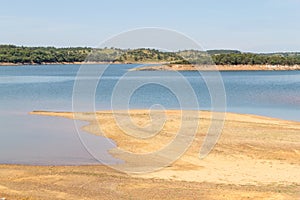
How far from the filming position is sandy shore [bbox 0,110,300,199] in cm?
1352

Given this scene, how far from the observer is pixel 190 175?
16.3m

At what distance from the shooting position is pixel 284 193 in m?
13.4

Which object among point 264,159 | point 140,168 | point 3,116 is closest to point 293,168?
point 264,159

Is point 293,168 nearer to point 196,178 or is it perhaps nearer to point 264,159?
point 264,159

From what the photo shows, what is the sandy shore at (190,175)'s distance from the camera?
44.3 feet

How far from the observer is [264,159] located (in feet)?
62.3

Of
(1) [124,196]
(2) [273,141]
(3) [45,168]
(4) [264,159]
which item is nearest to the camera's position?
(1) [124,196]

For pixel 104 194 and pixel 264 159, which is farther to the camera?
pixel 264 159

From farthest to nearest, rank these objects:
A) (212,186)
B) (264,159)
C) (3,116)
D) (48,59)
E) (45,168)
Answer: (48,59) → (3,116) → (264,159) → (45,168) → (212,186)

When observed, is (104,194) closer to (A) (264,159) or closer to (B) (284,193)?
(B) (284,193)

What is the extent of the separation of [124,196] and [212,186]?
286 cm

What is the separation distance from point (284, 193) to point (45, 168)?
8296 mm

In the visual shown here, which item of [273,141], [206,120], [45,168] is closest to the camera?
[45,168]

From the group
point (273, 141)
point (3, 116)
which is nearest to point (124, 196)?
point (273, 141)
